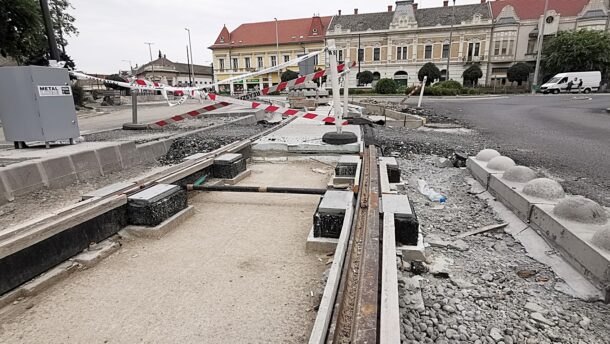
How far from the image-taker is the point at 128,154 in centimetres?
666

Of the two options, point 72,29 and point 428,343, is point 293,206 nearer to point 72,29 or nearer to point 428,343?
point 428,343

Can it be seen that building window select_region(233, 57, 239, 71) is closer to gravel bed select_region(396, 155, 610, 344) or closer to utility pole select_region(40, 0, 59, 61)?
utility pole select_region(40, 0, 59, 61)

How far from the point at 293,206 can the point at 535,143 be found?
704cm

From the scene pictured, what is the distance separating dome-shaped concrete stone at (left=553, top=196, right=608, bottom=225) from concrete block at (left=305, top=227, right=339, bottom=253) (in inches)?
75.3

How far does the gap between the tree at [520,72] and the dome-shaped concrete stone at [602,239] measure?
54.6 metres

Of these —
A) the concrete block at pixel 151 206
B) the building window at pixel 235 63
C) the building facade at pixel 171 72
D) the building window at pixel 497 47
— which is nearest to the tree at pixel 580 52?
the building window at pixel 497 47

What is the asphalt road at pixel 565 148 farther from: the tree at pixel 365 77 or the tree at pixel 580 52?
the tree at pixel 365 77

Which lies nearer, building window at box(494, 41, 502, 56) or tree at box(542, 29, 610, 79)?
tree at box(542, 29, 610, 79)

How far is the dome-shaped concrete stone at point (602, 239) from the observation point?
7.64ft

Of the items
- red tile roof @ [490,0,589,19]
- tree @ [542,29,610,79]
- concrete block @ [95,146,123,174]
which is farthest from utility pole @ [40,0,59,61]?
red tile roof @ [490,0,589,19]

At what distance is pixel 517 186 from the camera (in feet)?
12.6

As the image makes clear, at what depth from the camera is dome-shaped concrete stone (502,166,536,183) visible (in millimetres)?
3904

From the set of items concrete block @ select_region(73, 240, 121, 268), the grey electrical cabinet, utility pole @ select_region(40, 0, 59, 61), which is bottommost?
concrete block @ select_region(73, 240, 121, 268)

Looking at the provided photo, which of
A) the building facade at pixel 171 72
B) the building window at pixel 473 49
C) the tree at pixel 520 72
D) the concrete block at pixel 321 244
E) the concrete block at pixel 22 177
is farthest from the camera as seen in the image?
the building facade at pixel 171 72
